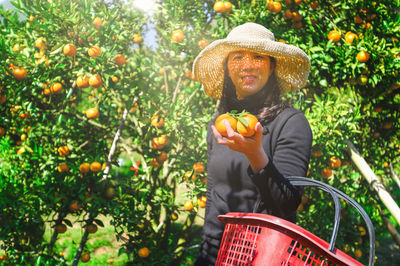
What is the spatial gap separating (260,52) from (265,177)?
678mm

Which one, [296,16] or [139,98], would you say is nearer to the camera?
[139,98]

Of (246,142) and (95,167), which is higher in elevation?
(246,142)

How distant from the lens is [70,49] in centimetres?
213

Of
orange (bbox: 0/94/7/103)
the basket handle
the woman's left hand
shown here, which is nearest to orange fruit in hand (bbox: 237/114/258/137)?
the woman's left hand

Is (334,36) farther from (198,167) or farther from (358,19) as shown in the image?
(198,167)

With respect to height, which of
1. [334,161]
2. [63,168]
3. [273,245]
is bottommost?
[63,168]

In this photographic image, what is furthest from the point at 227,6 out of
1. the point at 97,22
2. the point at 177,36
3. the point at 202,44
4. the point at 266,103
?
the point at 266,103

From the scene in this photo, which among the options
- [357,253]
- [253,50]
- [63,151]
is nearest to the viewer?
[253,50]

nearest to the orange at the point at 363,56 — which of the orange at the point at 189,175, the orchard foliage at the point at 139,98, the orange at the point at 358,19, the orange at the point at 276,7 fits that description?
the orchard foliage at the point at 139,98

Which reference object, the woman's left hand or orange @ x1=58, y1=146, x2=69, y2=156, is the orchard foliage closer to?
orange @ x1=58, y1=146, x2=69, y2=156

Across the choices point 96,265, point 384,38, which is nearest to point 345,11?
point 384,38

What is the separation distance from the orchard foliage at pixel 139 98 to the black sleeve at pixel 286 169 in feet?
4.46

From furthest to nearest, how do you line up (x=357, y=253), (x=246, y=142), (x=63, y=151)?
(x=357, y=253) < (x=63, y=151) < (x=246, y=142)

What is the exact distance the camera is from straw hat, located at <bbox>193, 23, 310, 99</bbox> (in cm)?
134
